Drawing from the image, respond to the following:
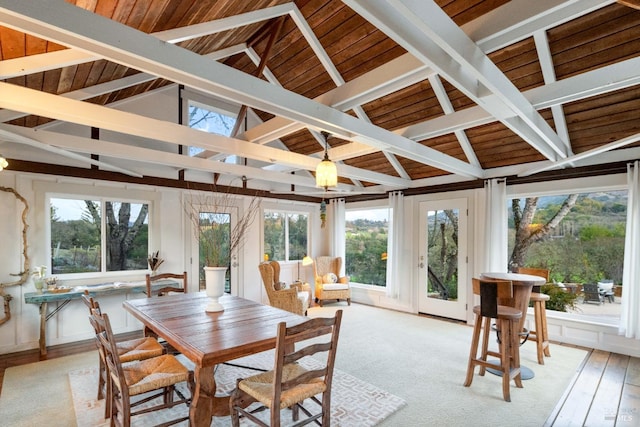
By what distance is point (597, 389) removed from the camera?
123 inches

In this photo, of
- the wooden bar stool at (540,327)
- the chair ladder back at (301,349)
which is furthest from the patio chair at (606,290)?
the chair ladder back at (301,349)

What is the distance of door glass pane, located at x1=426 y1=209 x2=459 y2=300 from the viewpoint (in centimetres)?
570

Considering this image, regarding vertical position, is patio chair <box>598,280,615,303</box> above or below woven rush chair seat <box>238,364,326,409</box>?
above

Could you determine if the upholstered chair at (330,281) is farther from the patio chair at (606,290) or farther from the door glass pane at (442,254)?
the patio chair at (606,290)

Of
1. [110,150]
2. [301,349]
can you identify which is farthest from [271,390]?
[110,150]

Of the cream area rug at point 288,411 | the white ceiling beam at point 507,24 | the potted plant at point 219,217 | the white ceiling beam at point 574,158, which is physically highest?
the white ceiling beam at point 507,24

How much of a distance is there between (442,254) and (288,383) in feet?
15.0

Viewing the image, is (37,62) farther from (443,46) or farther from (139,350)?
(443,46)

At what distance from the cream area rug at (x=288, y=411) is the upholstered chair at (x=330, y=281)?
3.20 m

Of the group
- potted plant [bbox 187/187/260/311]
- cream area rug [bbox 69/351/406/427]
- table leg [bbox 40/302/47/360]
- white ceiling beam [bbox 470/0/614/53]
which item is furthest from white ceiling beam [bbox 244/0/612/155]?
table leg [bbox 40/302/47/360]

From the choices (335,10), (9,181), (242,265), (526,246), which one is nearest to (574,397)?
(526,246)

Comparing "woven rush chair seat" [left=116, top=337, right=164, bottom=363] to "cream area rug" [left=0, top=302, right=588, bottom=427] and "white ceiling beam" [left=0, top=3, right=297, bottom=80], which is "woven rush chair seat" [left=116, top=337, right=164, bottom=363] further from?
"white ceiling beam" [left=0, top=3, right=297, bottom=80]

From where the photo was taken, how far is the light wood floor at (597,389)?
261 cm

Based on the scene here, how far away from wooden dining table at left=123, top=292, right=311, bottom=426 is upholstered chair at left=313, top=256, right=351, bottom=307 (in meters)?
3.54
